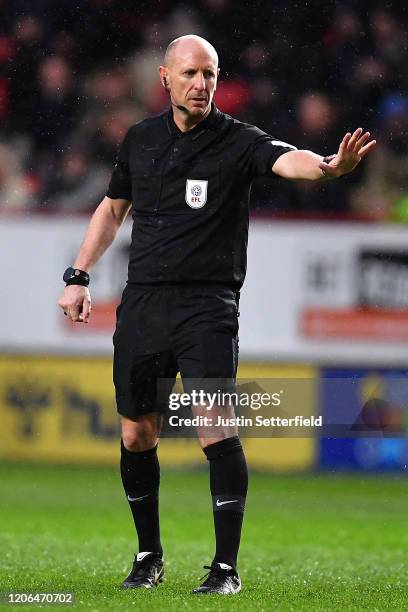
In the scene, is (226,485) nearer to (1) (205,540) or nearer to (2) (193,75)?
(2) (193,75)

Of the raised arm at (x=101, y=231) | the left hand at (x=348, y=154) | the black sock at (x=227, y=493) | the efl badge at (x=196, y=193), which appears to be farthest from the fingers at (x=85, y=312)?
the left hand at (x=348, y=154)

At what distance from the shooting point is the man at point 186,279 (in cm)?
502

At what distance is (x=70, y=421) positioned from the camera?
11883mm

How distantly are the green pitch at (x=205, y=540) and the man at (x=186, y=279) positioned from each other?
34 cm

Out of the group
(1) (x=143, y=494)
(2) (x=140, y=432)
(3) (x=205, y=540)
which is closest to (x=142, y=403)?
(2) (x=140, y=432)

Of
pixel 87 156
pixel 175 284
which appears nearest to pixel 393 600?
pixel 175 284

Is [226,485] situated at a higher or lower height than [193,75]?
lower

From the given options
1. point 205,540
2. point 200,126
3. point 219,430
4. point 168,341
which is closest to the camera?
point 219,430

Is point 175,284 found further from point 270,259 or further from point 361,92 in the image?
point 361,92

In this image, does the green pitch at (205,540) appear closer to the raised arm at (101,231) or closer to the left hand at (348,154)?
the raised arm at (101,231)

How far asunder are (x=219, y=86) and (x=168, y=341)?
799 centimetres

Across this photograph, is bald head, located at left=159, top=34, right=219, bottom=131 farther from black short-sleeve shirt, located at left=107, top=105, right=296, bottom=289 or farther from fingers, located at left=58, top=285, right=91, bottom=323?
fingers, located at left=58, top=285, right=91, bottom=323

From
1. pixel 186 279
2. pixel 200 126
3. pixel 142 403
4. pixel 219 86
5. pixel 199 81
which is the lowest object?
pixel 142 403

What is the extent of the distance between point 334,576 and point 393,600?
0.85m
